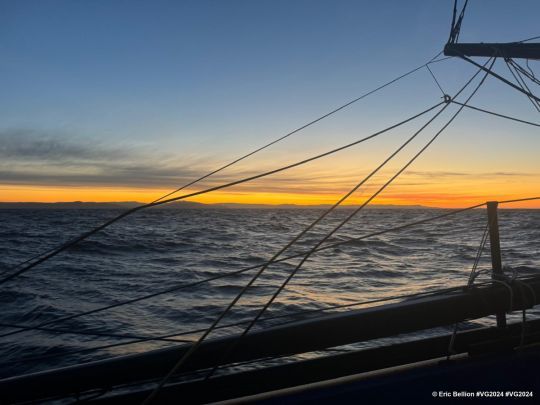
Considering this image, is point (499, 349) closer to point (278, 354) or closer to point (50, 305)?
point (278, 354)

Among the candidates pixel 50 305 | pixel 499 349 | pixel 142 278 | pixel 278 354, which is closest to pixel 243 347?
pixel 278 354

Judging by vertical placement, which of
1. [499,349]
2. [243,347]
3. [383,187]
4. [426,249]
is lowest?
[426,249]

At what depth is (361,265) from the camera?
61.1 ft

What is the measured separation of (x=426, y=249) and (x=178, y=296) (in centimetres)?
1824

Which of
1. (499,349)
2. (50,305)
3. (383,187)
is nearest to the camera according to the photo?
(499,349)

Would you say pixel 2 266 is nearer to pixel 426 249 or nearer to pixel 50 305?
pixel 50 305

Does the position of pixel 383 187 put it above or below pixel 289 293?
above

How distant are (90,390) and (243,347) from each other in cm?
105

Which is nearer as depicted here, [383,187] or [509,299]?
[509,299]

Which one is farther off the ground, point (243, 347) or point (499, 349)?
point (243, 347)

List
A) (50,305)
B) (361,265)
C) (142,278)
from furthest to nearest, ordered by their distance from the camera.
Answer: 1. (361,265)
2. (142,278)
3. (50,305)

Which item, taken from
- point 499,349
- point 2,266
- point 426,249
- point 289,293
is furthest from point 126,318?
point 426,249

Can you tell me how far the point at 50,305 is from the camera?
11.4 meters

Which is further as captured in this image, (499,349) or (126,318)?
(126,318)
